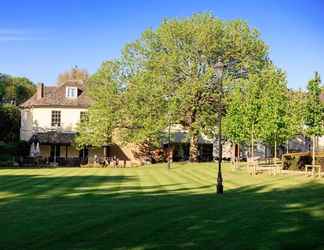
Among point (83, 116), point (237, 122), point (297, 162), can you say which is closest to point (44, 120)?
point (83, 116)

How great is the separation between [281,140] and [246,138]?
260 cm

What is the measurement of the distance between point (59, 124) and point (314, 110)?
3461cm

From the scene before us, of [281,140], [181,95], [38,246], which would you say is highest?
[181,95]

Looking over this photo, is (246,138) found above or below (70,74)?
below

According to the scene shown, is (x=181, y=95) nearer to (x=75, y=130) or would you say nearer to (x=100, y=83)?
(x=100, y=83)

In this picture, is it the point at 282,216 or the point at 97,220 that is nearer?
the point at 282,216

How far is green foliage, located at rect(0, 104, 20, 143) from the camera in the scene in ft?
198

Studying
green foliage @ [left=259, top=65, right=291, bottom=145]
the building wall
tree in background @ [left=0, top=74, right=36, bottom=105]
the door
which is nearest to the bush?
green foliage @ [left=259, top=65, right=291, bottom=145]

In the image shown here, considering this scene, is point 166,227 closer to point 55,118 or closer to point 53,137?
point 53,137

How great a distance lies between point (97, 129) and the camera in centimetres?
4859

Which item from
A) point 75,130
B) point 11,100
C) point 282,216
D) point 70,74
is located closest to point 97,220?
point 282,216

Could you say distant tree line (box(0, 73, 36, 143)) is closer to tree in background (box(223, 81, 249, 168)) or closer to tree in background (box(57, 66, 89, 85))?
tree in background (box(57, 66, 89, 85))

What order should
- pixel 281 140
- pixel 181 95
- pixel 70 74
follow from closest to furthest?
1. pixel 281 140
2. pixel 181 95
3. pixel 70 74

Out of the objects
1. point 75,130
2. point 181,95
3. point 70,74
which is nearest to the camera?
point 181,95
